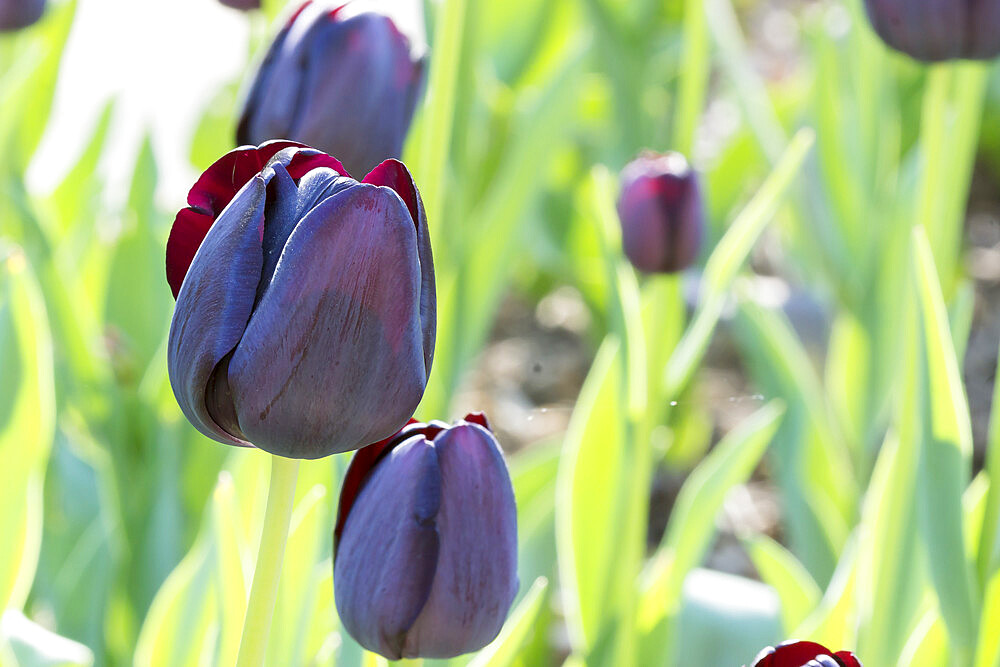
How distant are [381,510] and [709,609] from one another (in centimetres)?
48

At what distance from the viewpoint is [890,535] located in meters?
0.63

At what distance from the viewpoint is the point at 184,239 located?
37 centimetres

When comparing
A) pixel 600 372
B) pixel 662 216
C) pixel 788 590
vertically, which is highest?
pixel 662 216

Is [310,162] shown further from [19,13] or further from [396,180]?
[19,13]

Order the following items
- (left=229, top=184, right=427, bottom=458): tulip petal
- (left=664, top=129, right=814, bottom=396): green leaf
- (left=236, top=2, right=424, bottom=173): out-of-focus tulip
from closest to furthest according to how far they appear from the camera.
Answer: (left=229, top=184, right=427, bottom=458): tulip petal → (left=236, top=2, right=424, bottom=173): out-of-focus tulip → (left=664, top=129, right=814, bottom=396): green leaf

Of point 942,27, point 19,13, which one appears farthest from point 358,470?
point 19,13

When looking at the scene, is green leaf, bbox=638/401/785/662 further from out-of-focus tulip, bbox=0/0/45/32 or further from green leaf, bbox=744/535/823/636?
out-of-focus tulip, bbox=0/0/45/32

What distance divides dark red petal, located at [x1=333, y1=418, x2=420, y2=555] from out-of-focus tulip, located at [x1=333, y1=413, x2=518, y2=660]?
1 cm

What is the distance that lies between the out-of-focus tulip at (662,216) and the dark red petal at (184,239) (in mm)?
395

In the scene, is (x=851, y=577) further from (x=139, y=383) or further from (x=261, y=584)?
(x=139, y=383)

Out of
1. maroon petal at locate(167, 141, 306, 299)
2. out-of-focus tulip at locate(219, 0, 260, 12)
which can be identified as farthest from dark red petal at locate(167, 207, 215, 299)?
out-of-focus tulip at locate(219, 0, 260, 12)

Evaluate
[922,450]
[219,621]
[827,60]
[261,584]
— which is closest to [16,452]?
[219,621]

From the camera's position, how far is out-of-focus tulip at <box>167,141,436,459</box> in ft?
1.06

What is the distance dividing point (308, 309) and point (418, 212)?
0.04 meters
